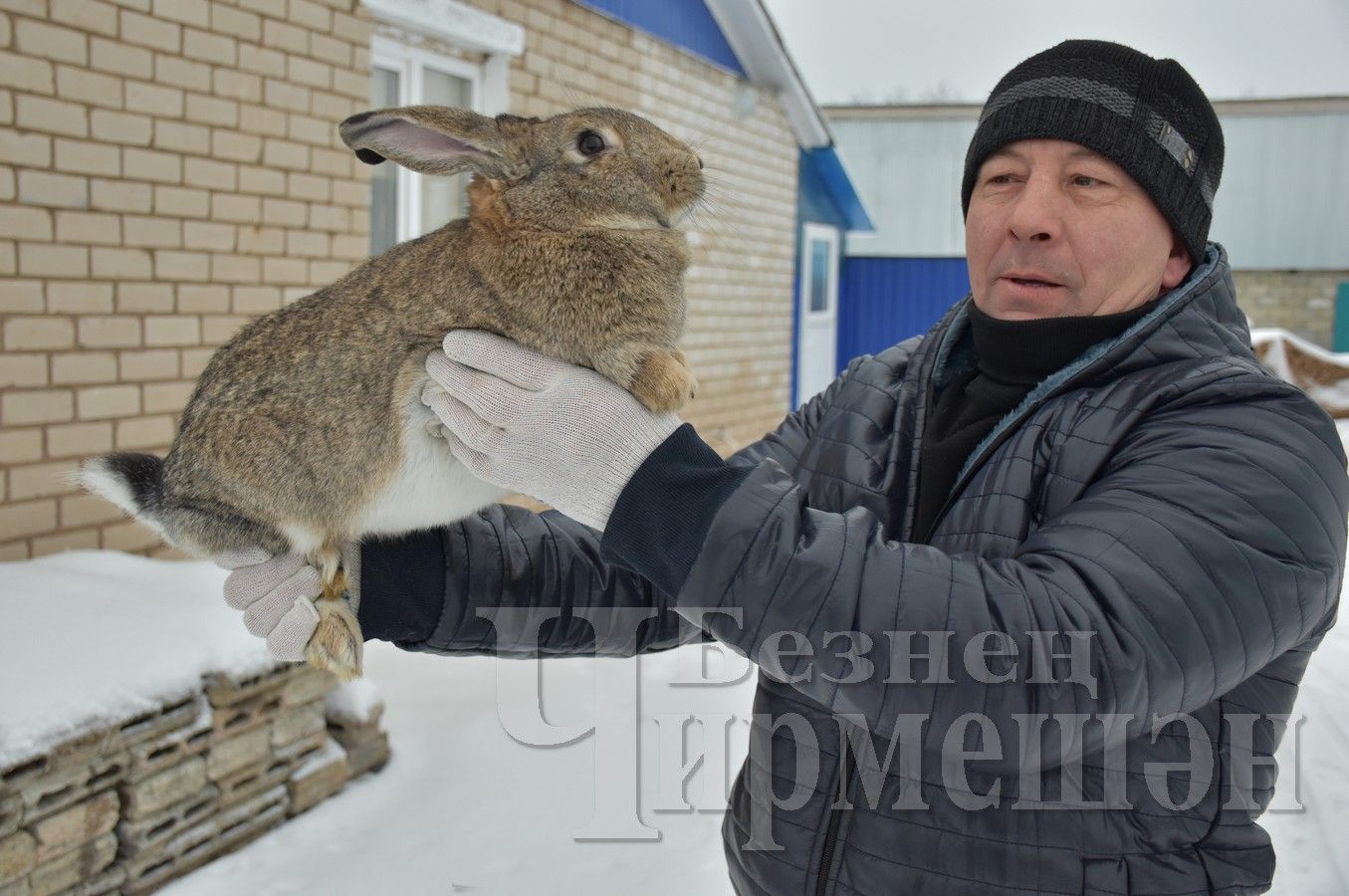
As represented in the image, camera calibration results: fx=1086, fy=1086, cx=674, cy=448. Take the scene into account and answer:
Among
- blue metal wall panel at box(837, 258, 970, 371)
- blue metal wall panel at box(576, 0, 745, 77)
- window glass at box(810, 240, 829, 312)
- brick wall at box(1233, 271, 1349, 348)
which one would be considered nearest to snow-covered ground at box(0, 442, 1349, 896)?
blue metal wall panel at box(576, 0, 745, 77)

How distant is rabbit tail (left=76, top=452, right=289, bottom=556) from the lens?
1760mm

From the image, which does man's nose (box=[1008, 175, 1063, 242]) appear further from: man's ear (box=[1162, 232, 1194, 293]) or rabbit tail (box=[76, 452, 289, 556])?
rabbit tail (box=[76, 452, 289, 556])

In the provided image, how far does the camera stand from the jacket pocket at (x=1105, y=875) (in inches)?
55.1

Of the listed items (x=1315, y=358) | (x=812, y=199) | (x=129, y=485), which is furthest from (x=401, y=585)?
(x=1315, y=358)

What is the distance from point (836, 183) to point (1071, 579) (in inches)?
394

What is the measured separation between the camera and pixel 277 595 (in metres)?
1.75

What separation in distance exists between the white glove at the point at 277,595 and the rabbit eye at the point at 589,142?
0.84m

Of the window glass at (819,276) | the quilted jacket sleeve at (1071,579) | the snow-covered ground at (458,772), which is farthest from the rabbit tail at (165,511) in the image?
the window glass at (819,276)

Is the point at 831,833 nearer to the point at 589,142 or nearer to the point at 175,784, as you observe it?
the point at 589,142

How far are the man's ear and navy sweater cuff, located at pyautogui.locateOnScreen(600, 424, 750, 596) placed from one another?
0.88 metres

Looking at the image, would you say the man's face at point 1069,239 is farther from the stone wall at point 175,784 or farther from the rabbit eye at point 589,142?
the stone wall at point 175,784

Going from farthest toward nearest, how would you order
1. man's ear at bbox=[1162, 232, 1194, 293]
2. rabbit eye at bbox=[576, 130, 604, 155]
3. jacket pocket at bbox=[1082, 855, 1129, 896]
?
rabbit eye at bbox=[576, 130, 604, 155] → man's ear at bbox=[1162, 232, 1194, 293] → jacket pocket at bbox=[1082, 855, 1129, 896]

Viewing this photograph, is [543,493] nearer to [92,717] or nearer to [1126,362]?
[1126,362]

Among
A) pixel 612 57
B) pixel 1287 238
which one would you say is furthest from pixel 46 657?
pixel 1287 238
